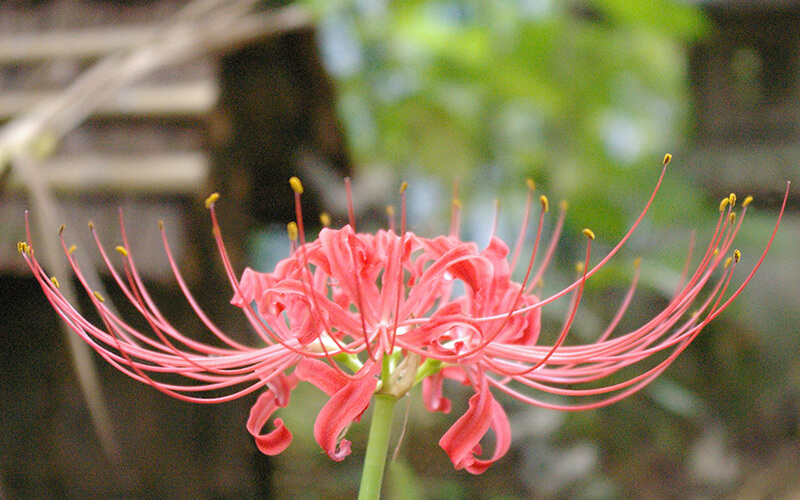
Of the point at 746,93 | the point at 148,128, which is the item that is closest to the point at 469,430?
the point at 148,128

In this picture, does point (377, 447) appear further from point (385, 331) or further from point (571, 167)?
point (571, 167)

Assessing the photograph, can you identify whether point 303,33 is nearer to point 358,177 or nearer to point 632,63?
point 358,177

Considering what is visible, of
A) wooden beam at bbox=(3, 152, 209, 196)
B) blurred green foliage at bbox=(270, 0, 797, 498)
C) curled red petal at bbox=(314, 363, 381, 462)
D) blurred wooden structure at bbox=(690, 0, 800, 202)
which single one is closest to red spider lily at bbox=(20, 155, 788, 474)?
curled red petal at bbox=(314, 363, 381, 462)

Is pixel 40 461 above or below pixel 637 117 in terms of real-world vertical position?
below

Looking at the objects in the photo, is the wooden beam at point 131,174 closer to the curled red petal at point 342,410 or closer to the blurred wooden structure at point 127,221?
the blurred wooden structure at point 127,221

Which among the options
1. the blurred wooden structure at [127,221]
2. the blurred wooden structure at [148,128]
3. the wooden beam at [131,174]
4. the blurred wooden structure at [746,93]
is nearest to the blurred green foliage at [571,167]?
the blurred wooden structure at [746,93]

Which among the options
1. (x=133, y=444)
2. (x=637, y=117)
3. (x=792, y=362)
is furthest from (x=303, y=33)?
(x=792, y=362)
